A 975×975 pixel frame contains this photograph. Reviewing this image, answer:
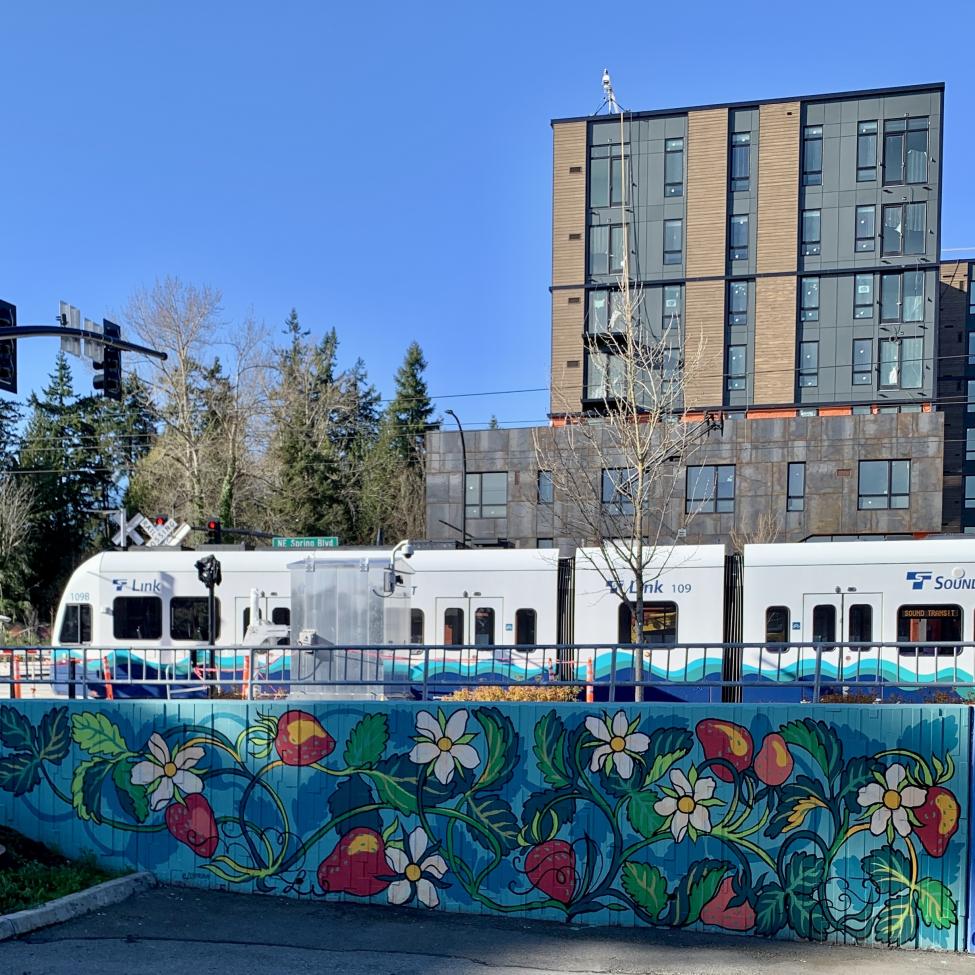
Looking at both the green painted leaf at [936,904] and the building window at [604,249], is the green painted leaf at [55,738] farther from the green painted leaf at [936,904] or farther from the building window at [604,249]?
the building window at [604,249]

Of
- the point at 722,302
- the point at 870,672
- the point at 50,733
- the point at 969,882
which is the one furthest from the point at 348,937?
the point at 722,302

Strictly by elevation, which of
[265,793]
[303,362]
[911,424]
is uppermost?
[303,362]

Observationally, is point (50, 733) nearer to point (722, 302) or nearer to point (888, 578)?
point (888, 578)

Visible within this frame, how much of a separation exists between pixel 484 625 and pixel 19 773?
1181cm

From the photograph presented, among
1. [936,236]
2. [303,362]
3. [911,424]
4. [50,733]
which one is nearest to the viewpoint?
[50,733]

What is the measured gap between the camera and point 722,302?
177ft

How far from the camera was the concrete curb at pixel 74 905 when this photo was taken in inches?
337

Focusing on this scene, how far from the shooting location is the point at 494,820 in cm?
1018

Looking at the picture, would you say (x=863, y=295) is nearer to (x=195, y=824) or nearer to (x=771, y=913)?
(x=771, y=913)

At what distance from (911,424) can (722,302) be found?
12888 mm

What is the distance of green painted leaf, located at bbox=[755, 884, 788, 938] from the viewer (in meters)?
9.68

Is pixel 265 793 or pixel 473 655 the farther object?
pixel 473 655

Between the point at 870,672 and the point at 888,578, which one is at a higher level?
the point at 888,578

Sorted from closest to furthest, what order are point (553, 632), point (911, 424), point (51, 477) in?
point (553, 632) < point (911, 424) < point (51, 477)
